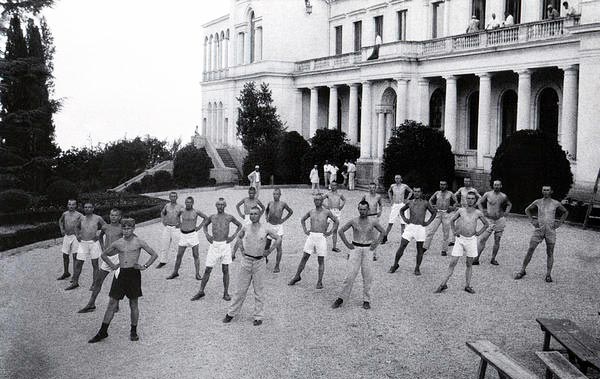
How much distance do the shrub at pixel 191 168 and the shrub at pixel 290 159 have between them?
706cm

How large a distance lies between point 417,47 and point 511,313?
2518 centimetres

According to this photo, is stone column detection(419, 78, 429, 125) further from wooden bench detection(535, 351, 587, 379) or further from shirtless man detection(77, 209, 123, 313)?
wooden bench detection(535, 351, 587, 379)

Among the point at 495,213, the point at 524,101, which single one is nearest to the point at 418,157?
the point at 524,101

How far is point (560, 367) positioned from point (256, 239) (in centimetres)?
532

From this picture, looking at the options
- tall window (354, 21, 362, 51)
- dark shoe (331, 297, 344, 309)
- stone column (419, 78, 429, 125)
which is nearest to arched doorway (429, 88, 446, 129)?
stone column (419, 78, 429, 125)

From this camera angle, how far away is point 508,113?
3309 centimetres

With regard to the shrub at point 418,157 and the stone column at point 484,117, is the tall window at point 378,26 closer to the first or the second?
the stone column at point 484,117

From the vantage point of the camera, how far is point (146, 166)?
5653 cm

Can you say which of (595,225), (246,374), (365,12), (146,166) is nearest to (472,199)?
(246,374)

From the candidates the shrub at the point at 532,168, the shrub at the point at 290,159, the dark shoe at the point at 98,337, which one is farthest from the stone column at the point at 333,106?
the dark shoe at the point at 98,337

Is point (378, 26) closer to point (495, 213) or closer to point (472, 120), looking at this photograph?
point (472, 120)

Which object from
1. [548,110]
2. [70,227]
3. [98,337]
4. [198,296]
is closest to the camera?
[98,337]

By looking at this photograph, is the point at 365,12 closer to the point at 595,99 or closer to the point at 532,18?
the point at 532,18

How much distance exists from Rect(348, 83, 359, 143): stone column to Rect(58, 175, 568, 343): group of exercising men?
23.8m
